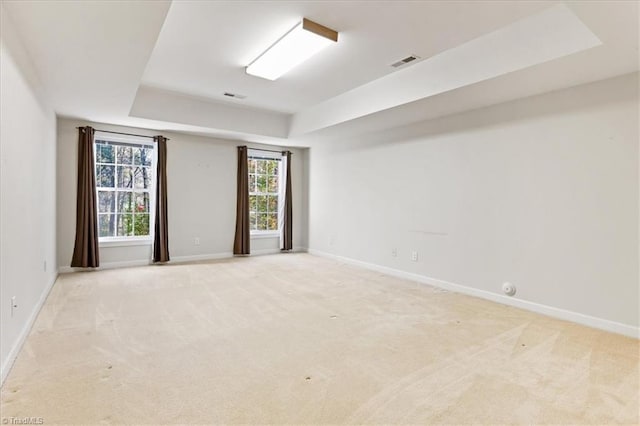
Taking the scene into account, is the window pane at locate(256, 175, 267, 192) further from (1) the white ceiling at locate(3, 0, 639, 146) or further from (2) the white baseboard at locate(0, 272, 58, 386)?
(2) the white baseboard at locate(0, 272, 58, 386)

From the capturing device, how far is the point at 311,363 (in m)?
2.30

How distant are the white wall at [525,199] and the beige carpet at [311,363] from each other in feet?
1.41

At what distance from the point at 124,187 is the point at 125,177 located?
0.17 meters

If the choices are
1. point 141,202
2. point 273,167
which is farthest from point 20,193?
point 273,167

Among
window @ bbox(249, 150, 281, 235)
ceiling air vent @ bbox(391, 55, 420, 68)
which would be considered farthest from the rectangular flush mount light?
window @ bbox(249, 150, 281, 235)

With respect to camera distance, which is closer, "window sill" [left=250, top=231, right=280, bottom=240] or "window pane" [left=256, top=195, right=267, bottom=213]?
"window sill" [left=250, top=231, right=280, bottom=240]

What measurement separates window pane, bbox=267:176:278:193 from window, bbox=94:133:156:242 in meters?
2.30

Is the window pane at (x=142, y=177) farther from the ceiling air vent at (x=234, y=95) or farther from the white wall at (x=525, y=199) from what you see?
the white wall at (x=525, y=199)

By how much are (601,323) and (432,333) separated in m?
1.60

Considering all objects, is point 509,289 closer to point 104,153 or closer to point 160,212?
point 160,212

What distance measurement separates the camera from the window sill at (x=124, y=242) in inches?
210

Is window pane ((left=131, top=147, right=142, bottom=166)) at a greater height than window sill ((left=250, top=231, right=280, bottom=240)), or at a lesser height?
greater

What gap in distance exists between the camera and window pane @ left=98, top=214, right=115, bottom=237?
5.41m

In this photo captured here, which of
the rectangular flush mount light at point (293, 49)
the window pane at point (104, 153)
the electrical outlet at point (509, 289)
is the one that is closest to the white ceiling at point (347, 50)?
the rectangular flush mount light at point (293, 49)
